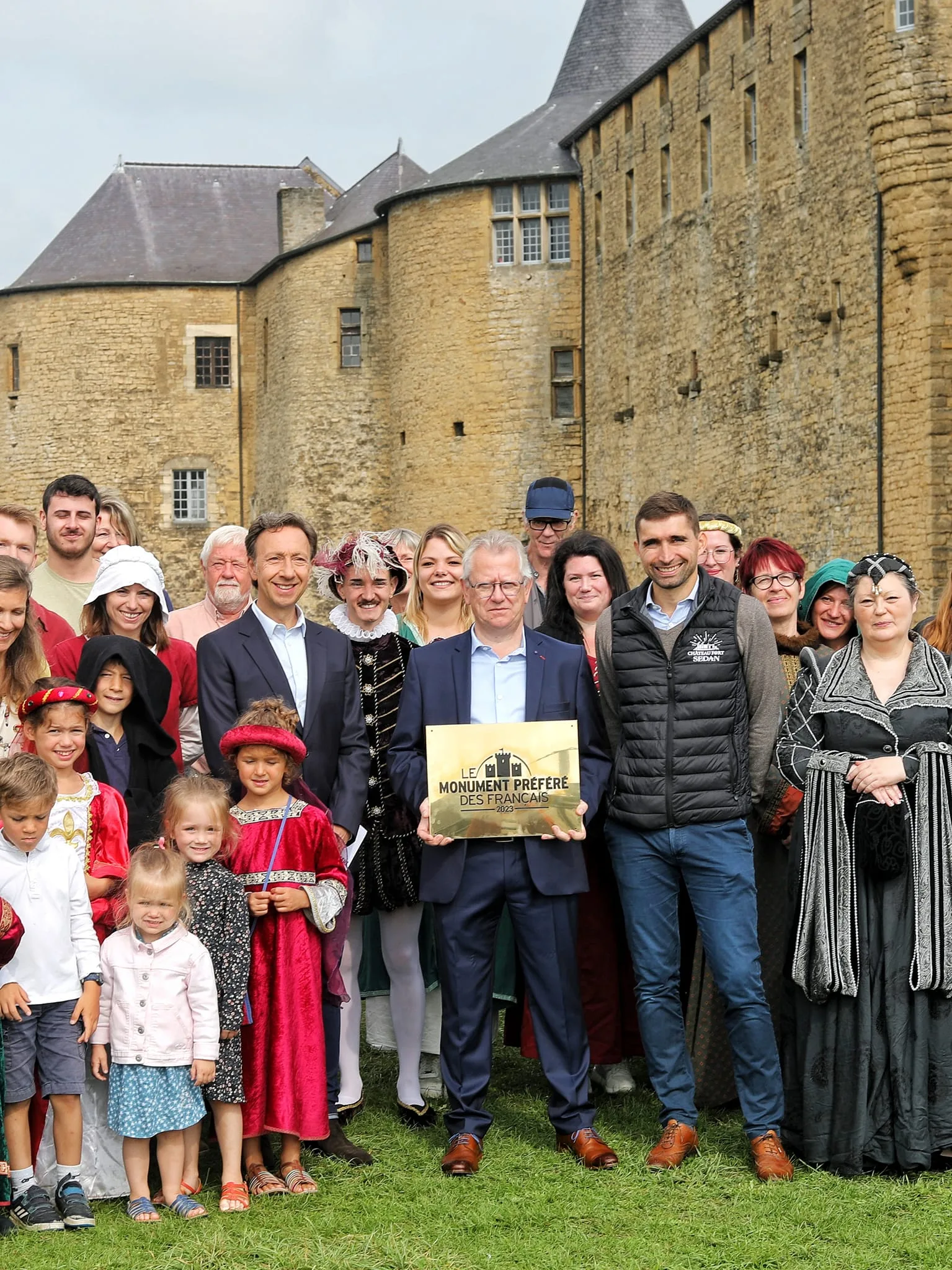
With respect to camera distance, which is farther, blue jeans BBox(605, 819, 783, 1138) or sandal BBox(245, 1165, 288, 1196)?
blue jeans BBox(605, 819, 783, 1138)

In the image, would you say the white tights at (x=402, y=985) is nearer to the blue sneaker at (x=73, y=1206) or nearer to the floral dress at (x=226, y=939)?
the floral dress at (x=226, y=939)

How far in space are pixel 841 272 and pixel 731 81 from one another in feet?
21.8

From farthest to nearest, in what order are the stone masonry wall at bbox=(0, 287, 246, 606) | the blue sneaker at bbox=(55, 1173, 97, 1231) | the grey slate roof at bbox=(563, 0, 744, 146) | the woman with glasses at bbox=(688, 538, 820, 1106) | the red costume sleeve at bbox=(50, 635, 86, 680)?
the stone masonry wall at bbox=(0, 287, 246, 606) → the grey slate roof at bbox=(563, 0, 744, 146) → the woman with glasses at bbox=(688, 538, 820, 1106) → the red costume sleeve at bbox=(50, 635, 86, 680) → the blue sneaker at bbox=(55, 1173, 97, 1231)

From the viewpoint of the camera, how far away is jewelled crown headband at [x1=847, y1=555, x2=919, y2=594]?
6.09 meters

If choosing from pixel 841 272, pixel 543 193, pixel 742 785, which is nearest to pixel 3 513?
pixel 742 785

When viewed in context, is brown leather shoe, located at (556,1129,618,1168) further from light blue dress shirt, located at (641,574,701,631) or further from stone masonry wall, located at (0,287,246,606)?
stone masonry wall, located at (0,287,246,606)

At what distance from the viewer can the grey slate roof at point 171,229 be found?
→ 48125mm

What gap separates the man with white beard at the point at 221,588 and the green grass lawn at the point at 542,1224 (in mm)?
2825

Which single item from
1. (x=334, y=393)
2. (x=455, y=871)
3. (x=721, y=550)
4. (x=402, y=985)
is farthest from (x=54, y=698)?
(x=334, y=393)

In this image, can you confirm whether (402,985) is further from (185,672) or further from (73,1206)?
(73,1206)

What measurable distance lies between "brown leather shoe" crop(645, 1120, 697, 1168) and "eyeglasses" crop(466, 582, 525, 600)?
6.89ft

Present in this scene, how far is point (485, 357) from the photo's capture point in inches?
1497

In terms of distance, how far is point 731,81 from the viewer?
2870cm

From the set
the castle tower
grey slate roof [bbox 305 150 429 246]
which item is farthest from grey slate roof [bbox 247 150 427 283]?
the castle tower
